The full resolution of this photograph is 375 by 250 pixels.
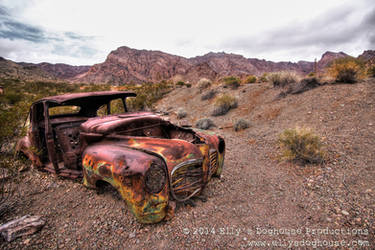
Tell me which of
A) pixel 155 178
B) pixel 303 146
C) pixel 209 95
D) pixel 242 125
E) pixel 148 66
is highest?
pixel 148 66

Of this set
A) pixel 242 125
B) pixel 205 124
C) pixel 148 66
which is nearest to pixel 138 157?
pixel 242 125

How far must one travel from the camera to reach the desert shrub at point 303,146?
3.97m

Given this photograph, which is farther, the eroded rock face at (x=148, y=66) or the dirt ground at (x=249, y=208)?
the eroded rock face at (x=148, y=66)

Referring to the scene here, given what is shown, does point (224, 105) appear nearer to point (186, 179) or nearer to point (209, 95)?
point (209, 95)

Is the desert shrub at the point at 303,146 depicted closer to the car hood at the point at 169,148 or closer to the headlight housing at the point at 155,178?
the car hood at the point at 169,148

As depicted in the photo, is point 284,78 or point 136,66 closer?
point 284,78

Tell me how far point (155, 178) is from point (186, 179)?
0.51 meters

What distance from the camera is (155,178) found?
2.15 m

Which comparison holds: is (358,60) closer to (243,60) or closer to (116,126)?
(116,126)

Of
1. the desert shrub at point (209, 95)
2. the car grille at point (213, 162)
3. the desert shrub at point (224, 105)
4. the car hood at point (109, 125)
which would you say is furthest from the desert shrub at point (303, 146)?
the desert shrub at point (209, 95)

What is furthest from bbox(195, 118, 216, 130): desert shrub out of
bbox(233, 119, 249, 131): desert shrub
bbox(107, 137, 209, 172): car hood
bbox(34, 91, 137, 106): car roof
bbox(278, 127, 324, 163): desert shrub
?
bbox(107, 137, 209, 172): car hood

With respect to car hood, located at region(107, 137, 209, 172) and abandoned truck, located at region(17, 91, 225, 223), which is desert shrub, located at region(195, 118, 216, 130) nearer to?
abandoned truck, located at region(17, 91, 225, 223)

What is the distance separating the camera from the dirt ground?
2.08m

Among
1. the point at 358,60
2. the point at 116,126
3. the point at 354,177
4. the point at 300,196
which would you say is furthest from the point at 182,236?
the point at 358,60
